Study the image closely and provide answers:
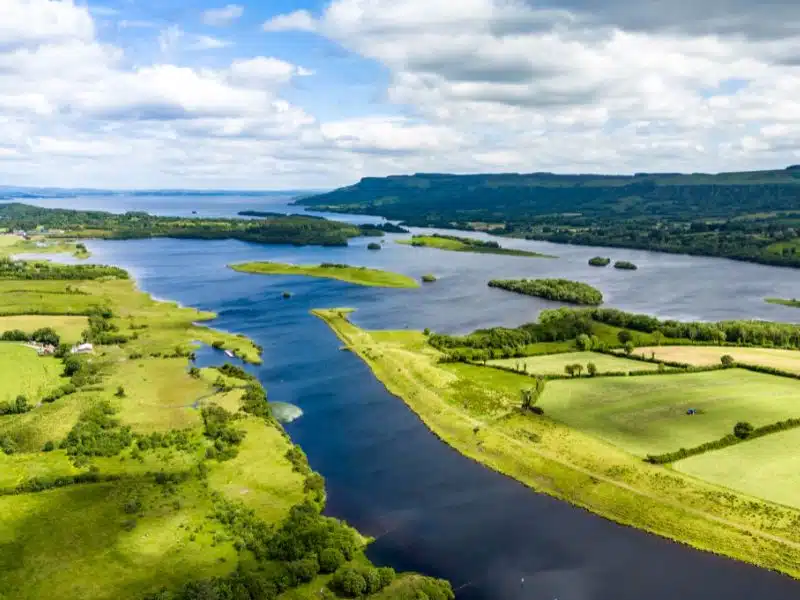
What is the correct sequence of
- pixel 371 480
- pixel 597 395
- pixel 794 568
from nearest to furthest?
pixel 794 568, pixel 371 480, pixel 597 395

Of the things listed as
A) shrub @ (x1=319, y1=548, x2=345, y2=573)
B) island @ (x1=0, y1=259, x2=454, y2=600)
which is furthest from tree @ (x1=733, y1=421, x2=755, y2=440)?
shrub @ (x1=319, y1=548, x2=345, y2=573)

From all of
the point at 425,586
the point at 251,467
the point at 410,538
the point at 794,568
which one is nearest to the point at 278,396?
the point at 251,467

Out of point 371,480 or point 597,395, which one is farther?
point 597,395

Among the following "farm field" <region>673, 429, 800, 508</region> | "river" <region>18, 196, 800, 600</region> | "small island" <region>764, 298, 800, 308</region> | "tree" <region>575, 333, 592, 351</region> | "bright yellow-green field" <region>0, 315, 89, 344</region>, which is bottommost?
"river" <region>18, 196, 800, 600</region>

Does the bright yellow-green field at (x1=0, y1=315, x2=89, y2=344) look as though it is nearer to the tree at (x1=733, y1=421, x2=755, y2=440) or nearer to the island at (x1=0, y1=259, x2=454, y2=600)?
the island at (x1=0, y1=259, x2=454, y2=600)

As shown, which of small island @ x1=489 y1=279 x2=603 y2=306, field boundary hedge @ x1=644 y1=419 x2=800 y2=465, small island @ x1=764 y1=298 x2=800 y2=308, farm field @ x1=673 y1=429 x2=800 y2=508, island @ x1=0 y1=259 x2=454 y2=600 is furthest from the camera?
small island @ x1=489 y1=279 x2=603 y2=306

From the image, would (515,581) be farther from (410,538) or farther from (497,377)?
(497,377)

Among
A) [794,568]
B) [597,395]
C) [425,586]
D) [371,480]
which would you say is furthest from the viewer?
[597,395]

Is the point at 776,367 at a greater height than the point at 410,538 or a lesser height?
greater
